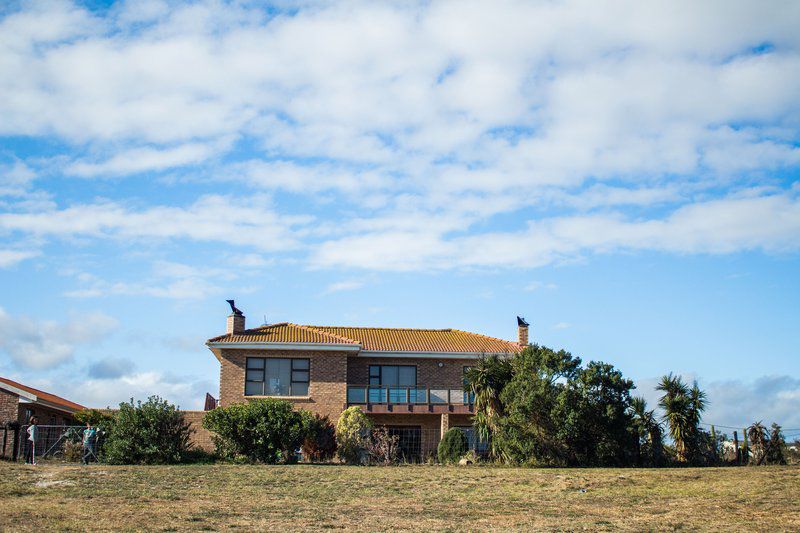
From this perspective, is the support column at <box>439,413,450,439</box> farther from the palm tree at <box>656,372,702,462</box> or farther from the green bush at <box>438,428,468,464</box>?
the palm tree at <box>656,372,702,462</box>

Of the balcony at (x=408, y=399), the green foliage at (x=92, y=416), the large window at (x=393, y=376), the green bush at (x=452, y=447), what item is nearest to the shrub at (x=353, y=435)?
the green bush at (x=452, y=447)

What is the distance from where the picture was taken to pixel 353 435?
3177 centimetres

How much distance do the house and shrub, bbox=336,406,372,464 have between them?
11.1 ft

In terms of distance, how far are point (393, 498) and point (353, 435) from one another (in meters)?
12.0

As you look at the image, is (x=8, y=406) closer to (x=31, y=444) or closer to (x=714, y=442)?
(x=31, y=444)

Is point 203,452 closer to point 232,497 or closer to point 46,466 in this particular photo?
point 46,466

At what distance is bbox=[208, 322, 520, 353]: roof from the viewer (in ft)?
122

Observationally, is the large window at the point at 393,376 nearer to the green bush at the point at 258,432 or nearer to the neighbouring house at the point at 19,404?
the green bush at the point at 258,432

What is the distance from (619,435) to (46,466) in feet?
59.4

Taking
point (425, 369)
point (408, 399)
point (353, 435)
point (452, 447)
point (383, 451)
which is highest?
point (425, 369)

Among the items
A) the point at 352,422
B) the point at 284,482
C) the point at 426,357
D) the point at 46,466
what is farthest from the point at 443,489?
the point at 426,357

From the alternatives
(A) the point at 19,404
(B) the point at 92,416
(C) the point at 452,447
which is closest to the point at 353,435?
(C) the point at 452,447

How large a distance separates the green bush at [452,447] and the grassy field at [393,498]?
5.01 metres

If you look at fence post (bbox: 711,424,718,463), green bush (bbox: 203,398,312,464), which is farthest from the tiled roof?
fence post (bbox: 711,424,718,463)
